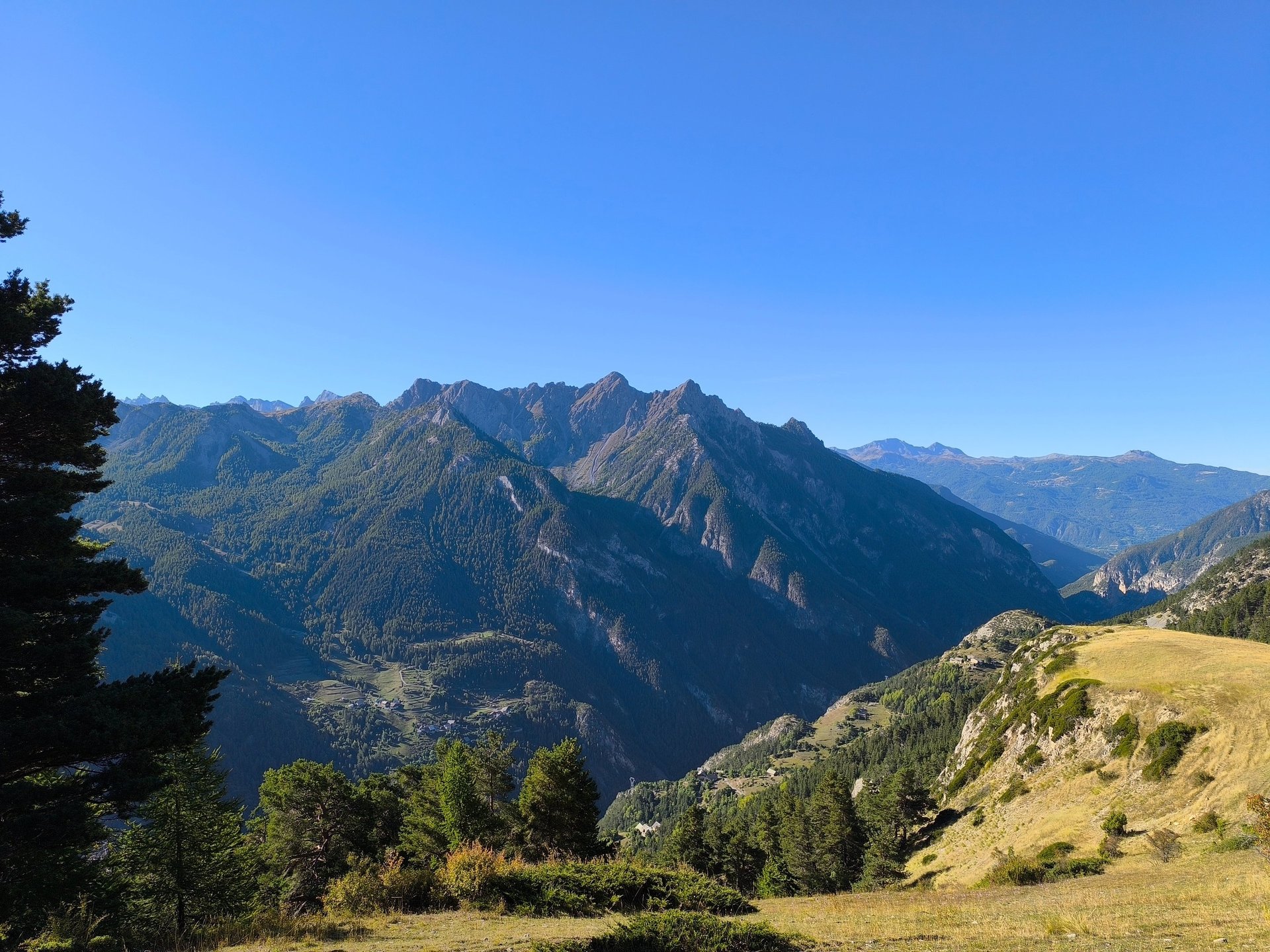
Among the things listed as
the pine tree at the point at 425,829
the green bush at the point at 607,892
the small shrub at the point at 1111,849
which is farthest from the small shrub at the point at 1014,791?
the pine tree at the point at 425,829

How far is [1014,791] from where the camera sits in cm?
5788

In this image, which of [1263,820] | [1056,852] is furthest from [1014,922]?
[1056,852]

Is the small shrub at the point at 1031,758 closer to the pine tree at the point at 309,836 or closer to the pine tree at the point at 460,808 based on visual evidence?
the pine tree at the point at 460,808

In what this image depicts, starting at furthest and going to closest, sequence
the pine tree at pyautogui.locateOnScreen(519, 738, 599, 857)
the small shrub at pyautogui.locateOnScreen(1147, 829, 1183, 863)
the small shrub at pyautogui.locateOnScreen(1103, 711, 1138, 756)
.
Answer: the pine tree at pyautogui.locateOnScreen(519, 738, 599, 857), the small shrub at pyautogui.locateOnScreen(1103, 711, 1138, 756), the small shrub at pyautogui.locateOnScreen(1147, 829, 1183, 863)

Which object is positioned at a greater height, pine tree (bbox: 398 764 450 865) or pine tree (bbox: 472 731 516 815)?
pine tree (bbox: 472 731 516 815)

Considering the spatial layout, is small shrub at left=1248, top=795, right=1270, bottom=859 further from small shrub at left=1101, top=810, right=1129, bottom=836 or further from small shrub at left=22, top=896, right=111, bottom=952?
small shrub at left=22, top=896, right=111, bottom=952

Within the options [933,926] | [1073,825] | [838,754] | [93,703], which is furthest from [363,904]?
[838,754]

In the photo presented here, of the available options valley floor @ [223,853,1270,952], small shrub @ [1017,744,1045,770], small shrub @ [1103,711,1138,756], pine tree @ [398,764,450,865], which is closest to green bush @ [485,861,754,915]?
valley floor @ [223,853,1270,952]

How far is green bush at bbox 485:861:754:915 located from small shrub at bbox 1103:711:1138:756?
43.2 m

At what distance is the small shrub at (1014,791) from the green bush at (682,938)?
52690mm

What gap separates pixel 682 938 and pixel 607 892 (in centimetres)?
928

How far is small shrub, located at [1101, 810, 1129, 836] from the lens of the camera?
3888 cm

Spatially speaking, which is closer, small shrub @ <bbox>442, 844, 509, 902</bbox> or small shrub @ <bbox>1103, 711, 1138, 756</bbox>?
small shrub @ <bbox>442, 844, 509, 902</bbox>

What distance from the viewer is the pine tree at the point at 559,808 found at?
163 ft
